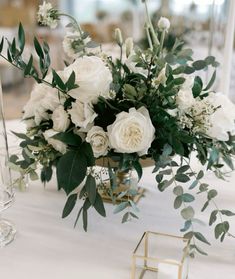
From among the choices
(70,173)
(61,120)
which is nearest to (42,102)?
(61,120)

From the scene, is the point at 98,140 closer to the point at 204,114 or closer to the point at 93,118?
the point at 93,118

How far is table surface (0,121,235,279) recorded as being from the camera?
0.66 metres

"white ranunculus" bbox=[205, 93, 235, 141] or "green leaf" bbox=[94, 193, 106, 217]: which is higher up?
"white ranunculus" bbox=[205, 93, 235, 141]

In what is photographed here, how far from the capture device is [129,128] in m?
0.67

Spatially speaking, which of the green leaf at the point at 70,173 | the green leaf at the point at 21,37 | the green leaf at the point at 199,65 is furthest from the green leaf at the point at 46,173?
the green leaf at the point at 199,65

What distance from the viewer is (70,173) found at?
678 millimetres

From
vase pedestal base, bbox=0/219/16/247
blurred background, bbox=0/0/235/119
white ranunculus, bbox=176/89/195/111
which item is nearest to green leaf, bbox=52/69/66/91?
white ranunculus, bbox=176/89/195/111

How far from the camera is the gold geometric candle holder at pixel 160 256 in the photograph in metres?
0.60

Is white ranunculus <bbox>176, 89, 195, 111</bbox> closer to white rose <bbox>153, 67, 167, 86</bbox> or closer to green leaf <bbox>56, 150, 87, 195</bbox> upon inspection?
white rose <bbox>153, 67, 167, 86</bbox>

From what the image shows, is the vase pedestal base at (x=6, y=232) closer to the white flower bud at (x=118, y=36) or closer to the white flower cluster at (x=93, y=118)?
the white flower cluster at (x=93, y=118)

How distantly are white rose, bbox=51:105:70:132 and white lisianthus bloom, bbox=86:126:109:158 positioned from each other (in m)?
0.05

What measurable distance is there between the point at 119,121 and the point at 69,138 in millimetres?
100

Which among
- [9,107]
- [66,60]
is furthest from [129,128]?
[9,107]

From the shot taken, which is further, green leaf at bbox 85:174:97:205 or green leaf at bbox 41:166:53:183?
green leaf at bbox 41:166:53:183
